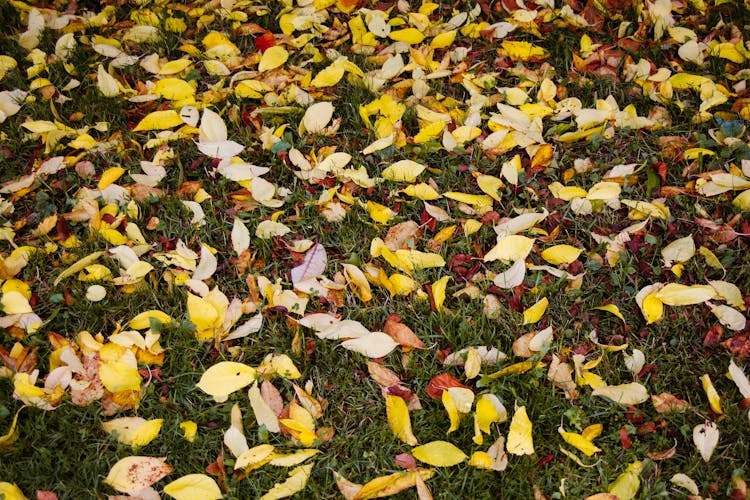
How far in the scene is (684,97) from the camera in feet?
9.31

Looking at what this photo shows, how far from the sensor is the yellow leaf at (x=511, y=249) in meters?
2.28

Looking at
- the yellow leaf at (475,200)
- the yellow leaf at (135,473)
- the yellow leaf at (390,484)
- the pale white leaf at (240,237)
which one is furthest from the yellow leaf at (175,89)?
the yellow leaf at (390,484)

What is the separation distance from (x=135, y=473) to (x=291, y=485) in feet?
1.38

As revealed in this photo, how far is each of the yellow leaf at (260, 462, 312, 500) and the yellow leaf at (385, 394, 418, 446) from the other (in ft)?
0.87

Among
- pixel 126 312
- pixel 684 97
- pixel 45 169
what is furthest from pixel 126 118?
pixel 684 97

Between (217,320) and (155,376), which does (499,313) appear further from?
(155,376)

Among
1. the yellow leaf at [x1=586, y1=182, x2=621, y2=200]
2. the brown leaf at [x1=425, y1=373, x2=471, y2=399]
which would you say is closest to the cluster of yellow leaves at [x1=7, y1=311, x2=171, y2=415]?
the brown leaf at [x1=425, y1=373, x2=471, y2=399]

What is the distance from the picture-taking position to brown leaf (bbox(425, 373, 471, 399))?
1.97m

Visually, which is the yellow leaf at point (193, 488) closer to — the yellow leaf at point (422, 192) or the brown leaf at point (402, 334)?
the brown leaf at point (402, 334)

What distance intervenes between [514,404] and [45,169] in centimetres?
193

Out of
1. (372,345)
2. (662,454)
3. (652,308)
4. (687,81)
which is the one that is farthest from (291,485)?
(687,81)

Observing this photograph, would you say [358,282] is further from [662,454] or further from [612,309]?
[662,454]

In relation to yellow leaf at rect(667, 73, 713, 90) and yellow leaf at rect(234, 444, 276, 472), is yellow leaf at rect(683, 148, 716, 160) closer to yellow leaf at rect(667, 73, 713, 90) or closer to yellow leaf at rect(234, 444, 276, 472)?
yellow leaf at rect(667, 73, 713, 90)

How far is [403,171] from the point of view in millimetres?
2557
